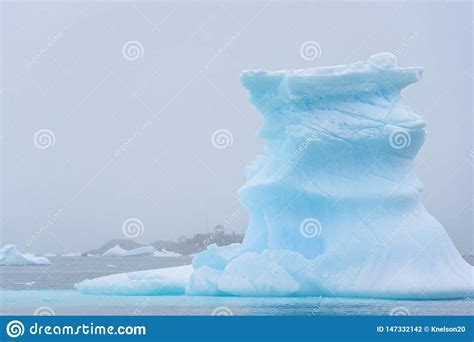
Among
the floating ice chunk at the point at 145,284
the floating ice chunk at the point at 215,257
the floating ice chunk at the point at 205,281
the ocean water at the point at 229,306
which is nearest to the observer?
the ocean water at the point at 229,306

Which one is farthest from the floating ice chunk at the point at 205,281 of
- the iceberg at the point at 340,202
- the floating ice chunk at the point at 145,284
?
the floating ice chunk at the point at 145,284

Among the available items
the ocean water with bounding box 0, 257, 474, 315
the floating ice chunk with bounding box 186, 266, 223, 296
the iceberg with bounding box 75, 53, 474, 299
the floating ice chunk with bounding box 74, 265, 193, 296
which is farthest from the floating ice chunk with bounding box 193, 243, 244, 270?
the floating ice chunk with bounding box 74, 265, 193, 296

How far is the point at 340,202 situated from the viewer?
19297mm

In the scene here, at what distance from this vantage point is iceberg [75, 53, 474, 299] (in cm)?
1861

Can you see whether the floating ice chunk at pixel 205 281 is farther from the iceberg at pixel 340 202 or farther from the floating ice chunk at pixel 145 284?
the floating ice chunk at pixel 145 284

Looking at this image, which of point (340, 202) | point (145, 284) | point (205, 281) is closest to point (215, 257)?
point (205, 281)

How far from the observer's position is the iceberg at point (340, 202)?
61.1 ft

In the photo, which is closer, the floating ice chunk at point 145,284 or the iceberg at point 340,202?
the iceberg at point 340,202

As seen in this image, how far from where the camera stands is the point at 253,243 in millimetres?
20047

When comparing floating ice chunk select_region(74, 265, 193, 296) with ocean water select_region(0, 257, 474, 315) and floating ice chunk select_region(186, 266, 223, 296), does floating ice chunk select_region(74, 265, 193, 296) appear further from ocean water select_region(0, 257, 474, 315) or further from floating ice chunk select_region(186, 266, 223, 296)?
floating ice chunk select_region(186, 266, 223, 296)

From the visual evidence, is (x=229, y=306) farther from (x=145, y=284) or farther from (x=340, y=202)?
(x=145, y=284)
